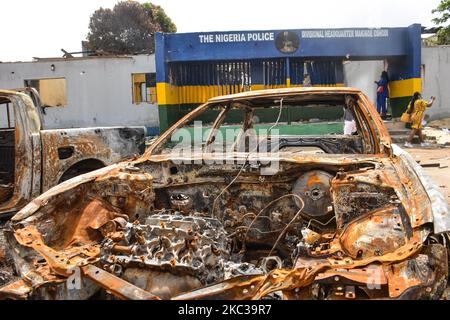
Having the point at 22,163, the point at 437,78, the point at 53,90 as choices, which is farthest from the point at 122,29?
the point at 22,163

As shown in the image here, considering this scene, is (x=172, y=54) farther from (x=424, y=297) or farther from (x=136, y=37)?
(x=136, y=37)

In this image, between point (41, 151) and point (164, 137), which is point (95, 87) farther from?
point (164, 137)

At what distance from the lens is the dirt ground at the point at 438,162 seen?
6.80 m

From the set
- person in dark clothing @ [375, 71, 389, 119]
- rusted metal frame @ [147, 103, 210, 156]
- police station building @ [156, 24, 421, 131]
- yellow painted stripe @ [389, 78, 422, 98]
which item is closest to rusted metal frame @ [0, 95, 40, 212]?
rusted metal frame @ [147, 103, 210, 156]

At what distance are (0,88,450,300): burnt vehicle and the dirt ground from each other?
150 inches

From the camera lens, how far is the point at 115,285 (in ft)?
6.15

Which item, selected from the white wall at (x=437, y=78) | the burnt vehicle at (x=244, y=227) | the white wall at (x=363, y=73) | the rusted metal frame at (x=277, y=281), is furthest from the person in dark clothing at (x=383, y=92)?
the rusted metal frame at (x=277, y=281)

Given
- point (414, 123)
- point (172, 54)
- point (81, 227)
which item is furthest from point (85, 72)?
point (81, 227)

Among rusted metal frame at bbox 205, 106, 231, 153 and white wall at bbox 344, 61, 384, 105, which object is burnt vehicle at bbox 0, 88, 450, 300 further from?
white wall at bbox 344, 61, 384, 105

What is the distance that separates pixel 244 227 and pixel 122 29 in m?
27.6

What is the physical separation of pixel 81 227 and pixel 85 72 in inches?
570

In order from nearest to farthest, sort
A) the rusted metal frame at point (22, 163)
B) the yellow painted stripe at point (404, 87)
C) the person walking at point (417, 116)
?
the rusted metal frame at point (22, 163) < the person walking at point (417, 116) < the yellow painted stripe at point (404, 87)

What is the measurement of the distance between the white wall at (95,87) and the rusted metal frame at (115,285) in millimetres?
14315

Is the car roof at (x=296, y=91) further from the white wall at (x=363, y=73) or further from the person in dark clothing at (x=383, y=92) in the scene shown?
the white wall at (x=363, y=73)
